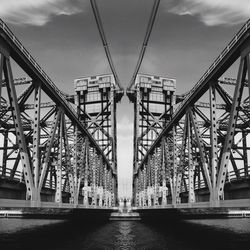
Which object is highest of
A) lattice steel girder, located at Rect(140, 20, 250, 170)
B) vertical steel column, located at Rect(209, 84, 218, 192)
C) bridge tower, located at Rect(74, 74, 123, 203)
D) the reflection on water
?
bridge tower, located at Rect(74, 74, 123, 203)

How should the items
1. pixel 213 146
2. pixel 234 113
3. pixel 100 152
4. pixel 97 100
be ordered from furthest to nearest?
1. pixel 97 100
2. pixel 100 152
3. pixel 213 146
4. pixel 234 113

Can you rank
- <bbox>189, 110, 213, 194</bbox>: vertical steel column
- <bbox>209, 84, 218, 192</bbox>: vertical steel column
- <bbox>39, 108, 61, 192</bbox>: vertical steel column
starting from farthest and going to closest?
<bbox>39, 108, 61, 192</bbox>: vertical steel column < <bbox>189, 110, 213, 194</bbox>: vertical steel column < <bbox>209, 84, 218, 192</bbox>: vertical steel column

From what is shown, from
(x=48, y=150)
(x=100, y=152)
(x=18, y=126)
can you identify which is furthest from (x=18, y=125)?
(x=100, y=152)

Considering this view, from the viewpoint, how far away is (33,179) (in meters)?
19.0

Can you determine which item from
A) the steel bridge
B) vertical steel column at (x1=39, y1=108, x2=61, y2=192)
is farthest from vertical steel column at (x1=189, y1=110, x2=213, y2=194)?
vertical steel column at (x1=39, y1=108, x2=61, y2=192)

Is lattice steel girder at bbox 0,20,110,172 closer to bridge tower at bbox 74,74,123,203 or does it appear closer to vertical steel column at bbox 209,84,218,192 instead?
vertical steel column at bbox 209,84,218,192

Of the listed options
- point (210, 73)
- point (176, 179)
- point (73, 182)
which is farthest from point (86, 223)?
point (210, 73)

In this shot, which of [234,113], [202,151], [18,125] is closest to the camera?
[234,113]

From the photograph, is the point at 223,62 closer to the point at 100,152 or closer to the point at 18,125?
the point at 18,125

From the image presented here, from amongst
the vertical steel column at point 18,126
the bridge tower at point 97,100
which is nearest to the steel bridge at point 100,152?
the vertical steel column at point 18,126

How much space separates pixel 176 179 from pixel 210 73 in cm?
1226

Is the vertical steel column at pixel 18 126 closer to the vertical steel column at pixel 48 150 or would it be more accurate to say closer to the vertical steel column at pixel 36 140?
the vertical steel column at pixel 36 140

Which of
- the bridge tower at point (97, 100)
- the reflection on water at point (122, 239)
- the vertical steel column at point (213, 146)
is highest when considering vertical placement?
the bridge tower at point (97, 100)

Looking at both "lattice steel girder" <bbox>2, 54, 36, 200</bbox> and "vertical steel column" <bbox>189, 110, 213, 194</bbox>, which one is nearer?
"lattice steel girder" <bbox>2, 54, 36, 200</bbox>
